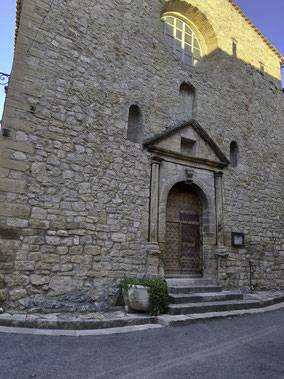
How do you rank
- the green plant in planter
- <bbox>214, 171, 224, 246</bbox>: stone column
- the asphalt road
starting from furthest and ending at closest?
<bbox>214, 171, 224, 246</bbox>: stone column → the green plant in planter → the asphalt road

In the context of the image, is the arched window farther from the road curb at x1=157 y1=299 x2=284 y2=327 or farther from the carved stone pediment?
the road curb at x1=157 y1=299 x2=284 y2=327

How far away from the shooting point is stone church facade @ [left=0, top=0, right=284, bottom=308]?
4.32m

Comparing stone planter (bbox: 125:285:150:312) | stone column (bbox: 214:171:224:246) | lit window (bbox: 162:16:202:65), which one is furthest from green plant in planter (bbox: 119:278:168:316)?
lit window (bbox: 162:16:202:65)

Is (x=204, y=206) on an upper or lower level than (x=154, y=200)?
upper

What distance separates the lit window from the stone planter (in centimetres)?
642

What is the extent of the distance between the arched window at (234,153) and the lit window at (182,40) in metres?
2.72

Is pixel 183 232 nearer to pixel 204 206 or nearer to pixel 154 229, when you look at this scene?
pixel 204 206

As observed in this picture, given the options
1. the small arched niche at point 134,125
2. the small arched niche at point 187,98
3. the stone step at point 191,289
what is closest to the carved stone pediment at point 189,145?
the small arched niche at point 134,125

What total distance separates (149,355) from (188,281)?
319 centimetres

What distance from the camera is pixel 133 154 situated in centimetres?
560

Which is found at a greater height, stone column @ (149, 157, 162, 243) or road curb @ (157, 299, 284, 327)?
stone column @ (149, 157, 162, 243)

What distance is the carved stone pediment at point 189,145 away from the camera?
6.05m

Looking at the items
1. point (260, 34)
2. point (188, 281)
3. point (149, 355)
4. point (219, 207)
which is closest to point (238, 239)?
point (219, 207)

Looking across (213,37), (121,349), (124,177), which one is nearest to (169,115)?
(124,177)
